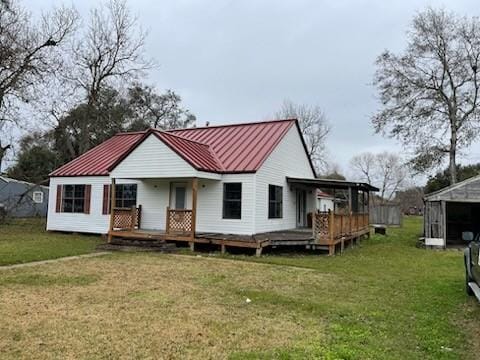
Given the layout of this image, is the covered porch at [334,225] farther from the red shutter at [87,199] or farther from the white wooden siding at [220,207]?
the red shutter at [87,199]

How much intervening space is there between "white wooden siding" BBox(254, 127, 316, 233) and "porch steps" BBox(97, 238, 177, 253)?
11.7ft

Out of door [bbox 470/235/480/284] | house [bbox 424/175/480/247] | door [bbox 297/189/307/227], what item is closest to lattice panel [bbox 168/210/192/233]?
door [bbox 297/189/307/227]

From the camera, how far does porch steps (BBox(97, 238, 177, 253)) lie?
51.2ft

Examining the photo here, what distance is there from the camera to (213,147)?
1984 centimetres

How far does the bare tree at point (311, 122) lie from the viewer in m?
46.3

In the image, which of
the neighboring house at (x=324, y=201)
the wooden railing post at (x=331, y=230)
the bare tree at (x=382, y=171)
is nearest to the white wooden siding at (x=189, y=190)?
the wooden railing post at (x=331, y=230)

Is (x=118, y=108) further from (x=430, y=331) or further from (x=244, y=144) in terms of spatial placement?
(x=430, y=331)

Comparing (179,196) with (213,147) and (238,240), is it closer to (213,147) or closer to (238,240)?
(213,147)

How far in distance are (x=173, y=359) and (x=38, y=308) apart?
3.36m

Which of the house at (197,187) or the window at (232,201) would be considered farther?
the window at (232,201)

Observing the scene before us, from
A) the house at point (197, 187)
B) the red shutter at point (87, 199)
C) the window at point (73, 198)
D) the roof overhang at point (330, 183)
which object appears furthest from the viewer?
the window at point (73, 198)

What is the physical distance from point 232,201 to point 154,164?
3.44m

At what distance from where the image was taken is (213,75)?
94.2 ft

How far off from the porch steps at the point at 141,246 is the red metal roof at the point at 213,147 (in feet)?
10.4
